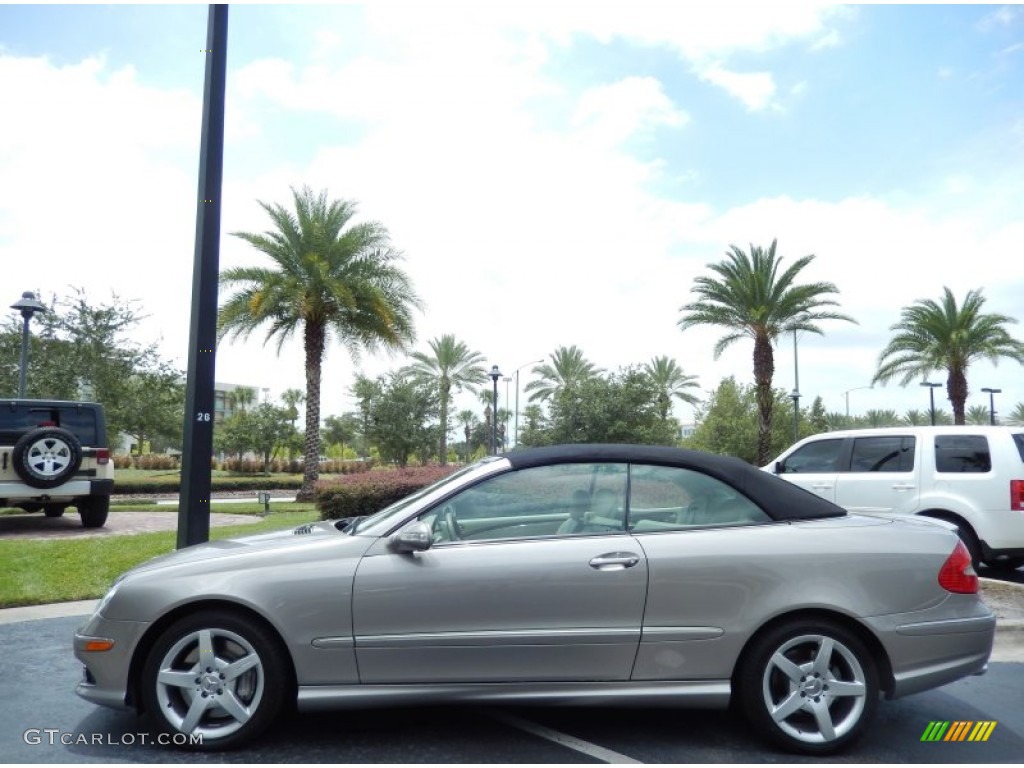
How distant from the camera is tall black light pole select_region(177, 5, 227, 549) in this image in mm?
6297

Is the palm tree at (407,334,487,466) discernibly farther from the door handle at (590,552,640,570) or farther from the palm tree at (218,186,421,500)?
the door handle at (590,552,640,570)

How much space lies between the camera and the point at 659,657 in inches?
144

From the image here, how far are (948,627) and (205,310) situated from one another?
5.76 meters

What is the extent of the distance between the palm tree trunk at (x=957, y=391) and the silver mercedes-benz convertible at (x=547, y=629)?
33.4 metres

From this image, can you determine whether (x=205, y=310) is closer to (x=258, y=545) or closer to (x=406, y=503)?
(x=258, y=545)

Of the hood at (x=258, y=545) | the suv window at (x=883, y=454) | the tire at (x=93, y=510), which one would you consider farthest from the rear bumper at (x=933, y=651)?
the tire at (x=93, y=510)

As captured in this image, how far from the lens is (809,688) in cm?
366

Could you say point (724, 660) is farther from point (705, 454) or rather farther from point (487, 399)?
point (487, 399)

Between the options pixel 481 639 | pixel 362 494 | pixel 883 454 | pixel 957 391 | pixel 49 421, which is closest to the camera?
pixel 481 639

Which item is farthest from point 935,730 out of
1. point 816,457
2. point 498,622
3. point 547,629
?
point 816,457

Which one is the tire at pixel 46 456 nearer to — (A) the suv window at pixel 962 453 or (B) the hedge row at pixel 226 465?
→ (A) the suv window at pixel 962 453

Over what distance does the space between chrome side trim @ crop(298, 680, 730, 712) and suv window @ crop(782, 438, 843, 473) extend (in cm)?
648

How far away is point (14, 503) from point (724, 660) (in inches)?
458

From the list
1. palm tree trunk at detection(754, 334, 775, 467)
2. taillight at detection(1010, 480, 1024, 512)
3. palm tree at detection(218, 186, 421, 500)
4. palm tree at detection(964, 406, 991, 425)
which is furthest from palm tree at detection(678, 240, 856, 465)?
palm tree at detection(964, 406, 991, 425)
